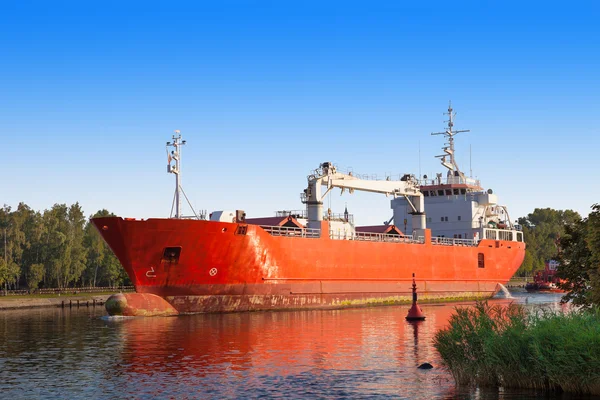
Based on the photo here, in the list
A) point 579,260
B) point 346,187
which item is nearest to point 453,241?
point 346,187

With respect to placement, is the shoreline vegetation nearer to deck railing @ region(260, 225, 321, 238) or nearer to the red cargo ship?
the red cargo ship

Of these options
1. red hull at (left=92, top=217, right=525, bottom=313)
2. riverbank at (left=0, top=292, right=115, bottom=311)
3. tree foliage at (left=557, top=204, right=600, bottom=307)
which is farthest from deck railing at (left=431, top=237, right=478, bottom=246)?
tree foliage at (left=557, top=204, right=600, bottom=307)

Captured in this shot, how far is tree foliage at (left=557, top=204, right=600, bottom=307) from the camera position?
68.2 feet

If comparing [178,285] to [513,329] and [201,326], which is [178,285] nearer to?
[201,326]

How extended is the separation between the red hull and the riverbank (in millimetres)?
23787

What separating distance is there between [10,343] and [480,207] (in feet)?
143

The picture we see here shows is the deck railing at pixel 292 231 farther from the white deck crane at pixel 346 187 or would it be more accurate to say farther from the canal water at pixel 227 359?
the canal water at pixel 227 359

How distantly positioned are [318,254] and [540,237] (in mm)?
114312

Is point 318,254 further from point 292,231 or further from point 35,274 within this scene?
point 35,274

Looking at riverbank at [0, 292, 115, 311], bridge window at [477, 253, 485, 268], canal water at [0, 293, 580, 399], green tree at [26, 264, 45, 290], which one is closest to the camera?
canal water at [0, 293, 580, 399]

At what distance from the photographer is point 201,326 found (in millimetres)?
33688

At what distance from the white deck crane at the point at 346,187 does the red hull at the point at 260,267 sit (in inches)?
44.8

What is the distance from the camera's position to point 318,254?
4612cm

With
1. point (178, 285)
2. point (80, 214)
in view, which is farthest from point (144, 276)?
point (80, 214)
